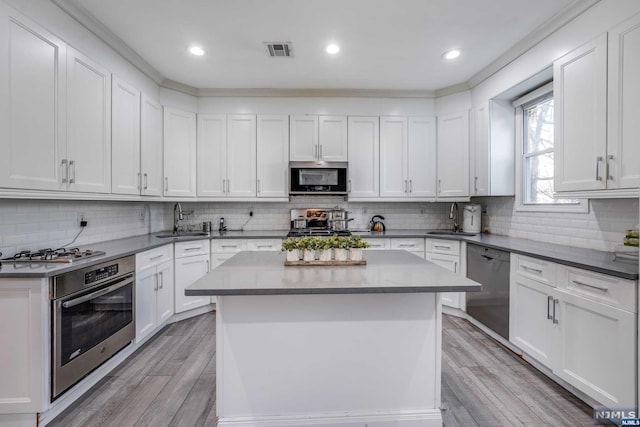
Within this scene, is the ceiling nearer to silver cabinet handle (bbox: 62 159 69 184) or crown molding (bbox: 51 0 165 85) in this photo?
crown molding (bbox: 51 0 165 85)

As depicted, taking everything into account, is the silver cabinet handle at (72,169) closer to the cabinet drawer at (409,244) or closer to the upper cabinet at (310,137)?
the upper cabinet at (310,137)

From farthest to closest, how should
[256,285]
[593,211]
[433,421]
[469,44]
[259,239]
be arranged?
[259,239] < [469,44] < [593,211] < [433,421] < [256,285]

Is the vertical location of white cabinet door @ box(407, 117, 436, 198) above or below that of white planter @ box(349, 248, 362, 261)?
above

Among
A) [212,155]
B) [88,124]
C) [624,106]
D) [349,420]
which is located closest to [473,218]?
[624,106]

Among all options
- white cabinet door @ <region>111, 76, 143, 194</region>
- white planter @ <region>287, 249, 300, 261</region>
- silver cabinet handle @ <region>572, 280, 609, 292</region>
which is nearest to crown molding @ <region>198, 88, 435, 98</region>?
white cabinet door @ <region>111, 76, 143, 194</region>

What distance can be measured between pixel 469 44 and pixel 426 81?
2.84 ft

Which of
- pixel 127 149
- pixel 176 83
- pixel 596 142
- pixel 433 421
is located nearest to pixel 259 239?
pixel 127 149

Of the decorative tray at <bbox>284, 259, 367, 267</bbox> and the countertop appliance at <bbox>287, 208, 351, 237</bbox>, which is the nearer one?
the decorative tray at <bbox>284, 259, 367, 267</bbox>

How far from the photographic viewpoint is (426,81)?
12.5ft

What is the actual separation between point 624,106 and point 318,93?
2950 millimetres

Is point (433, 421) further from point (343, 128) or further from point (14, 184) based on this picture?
point (343, 128)

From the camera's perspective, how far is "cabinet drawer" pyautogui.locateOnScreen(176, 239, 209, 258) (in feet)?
11.5

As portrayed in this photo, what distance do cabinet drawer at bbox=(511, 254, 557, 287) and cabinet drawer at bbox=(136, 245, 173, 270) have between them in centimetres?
323

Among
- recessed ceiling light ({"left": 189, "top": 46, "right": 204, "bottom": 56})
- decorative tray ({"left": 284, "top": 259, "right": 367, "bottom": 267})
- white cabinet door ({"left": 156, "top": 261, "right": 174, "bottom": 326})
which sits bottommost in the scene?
white cabinet door ({"left": 156, "top": 261, "right": 174, "bottom": 326})
